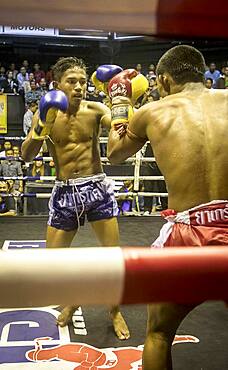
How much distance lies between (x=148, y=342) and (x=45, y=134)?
1.05 m

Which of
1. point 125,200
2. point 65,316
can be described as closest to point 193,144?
point 65,316

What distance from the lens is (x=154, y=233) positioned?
3992 mm

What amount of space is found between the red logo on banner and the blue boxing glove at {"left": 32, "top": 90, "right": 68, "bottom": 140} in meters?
0.85

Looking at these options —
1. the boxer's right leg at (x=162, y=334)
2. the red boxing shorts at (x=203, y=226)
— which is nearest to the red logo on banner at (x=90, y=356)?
the boxer's right leg at (x=162, y=334)

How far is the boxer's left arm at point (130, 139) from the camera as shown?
146 cm

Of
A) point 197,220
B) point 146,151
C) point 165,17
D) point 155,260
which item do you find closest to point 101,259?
point 155,260

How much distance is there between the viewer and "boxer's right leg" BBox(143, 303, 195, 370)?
1294mm

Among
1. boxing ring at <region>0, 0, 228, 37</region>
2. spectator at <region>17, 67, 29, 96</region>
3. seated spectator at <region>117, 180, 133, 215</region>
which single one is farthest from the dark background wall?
boxing ring at <region>0, 0, 228, 37</region>

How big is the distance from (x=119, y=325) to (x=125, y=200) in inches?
123

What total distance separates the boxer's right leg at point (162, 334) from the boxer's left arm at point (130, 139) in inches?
19.6

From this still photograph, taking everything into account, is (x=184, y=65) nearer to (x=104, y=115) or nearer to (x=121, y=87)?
(x=121, y=87)

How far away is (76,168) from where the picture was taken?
2.23m

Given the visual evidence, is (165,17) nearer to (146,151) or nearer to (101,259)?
(101,259)

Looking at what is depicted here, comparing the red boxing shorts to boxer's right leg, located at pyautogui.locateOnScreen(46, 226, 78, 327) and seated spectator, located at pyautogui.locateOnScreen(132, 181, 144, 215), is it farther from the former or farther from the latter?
seated spectator, located at pyautogui.locateOnScreen(132, 181, 144, 215)
